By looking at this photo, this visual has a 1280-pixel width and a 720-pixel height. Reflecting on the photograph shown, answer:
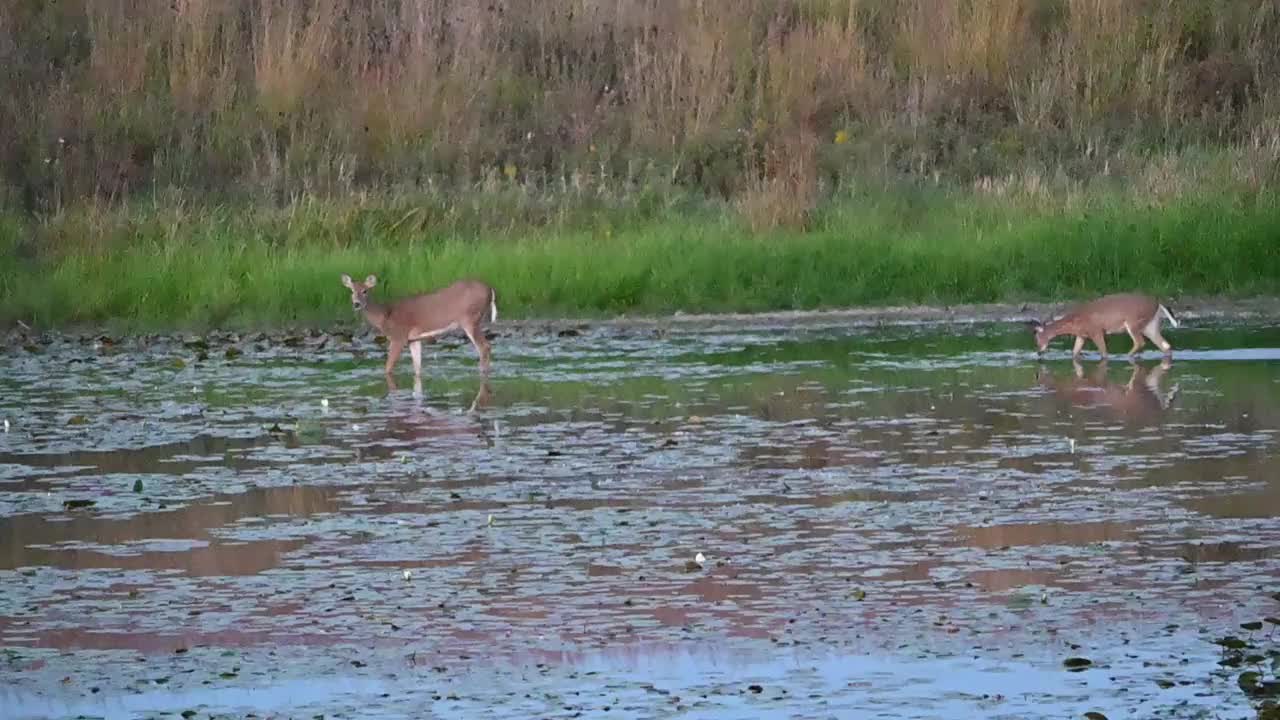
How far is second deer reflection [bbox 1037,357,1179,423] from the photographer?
14.9 meters

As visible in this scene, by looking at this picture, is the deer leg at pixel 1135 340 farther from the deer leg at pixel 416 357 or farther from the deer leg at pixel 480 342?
the deer leg at pixel 416 357

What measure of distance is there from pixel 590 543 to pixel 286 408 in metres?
5.79

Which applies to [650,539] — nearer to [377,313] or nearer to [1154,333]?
[1154,333]

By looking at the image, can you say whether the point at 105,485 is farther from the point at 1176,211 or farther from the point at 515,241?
the point at 1176,211

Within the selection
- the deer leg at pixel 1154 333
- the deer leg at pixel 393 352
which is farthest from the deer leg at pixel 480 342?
the deer leg at pixel 1154 333

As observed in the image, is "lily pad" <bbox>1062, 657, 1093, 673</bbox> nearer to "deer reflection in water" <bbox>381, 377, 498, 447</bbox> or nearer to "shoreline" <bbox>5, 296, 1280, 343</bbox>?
"deer reflection in water" <bbox>381, 377, 498, 447</bbox>

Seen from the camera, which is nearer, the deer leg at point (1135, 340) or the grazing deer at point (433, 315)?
the deer leg at point (1135, 340)

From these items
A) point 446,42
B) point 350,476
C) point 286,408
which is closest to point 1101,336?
point 286,408

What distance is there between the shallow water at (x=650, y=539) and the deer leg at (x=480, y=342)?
1.35 feet

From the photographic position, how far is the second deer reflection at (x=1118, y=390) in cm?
1495

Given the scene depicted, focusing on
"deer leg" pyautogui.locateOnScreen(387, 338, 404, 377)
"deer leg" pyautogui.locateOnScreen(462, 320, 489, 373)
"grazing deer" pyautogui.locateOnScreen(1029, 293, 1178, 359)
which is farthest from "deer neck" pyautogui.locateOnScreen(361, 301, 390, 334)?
"grazing deer" pyautogui.locateOnScreen(1029, 293, 1178, 359)

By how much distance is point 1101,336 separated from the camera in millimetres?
18203

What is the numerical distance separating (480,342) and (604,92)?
33.0ft

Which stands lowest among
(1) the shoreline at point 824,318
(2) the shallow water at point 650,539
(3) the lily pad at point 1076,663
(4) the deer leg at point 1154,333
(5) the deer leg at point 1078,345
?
(1) the shoreline at point 824,318
